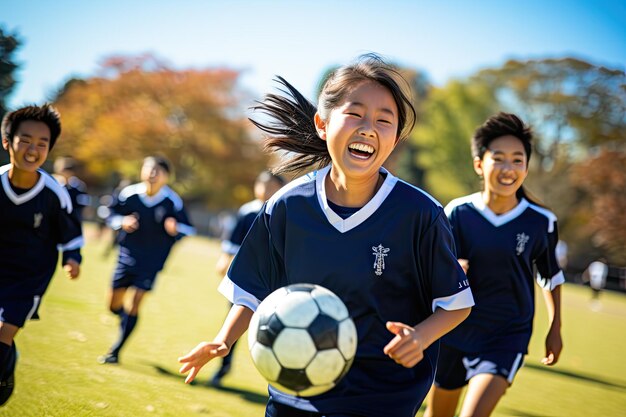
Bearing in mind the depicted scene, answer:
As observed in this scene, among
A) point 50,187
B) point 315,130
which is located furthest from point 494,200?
point 50,187

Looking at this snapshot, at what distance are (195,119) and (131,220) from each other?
3747 centimetres

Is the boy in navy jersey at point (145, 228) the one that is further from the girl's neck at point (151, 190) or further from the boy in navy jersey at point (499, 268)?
the boy in navy jersey at point (499, 268)

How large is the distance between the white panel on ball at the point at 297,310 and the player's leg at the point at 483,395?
6.61 feet

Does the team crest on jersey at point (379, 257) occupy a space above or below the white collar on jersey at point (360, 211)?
below

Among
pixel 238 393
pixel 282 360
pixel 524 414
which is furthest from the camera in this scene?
pixel 524 414

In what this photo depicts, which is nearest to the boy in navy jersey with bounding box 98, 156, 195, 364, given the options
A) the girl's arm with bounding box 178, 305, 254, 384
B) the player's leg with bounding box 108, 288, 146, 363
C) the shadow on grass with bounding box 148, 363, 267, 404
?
the player's leg with bounding box 108, 288, 146, 363

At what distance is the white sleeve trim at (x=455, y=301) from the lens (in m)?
2.78

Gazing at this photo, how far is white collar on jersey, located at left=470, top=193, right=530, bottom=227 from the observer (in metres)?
4.73

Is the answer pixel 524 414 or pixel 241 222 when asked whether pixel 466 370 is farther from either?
pixel 241 222

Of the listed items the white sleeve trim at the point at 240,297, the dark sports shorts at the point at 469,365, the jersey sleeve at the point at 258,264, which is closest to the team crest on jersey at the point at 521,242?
the dark sports shorts at the point at 469,365

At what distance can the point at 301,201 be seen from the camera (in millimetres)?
3145

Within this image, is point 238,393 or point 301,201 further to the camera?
point 238,393

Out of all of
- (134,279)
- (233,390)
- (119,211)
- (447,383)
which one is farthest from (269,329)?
(119,211)

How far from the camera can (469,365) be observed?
444 cm
